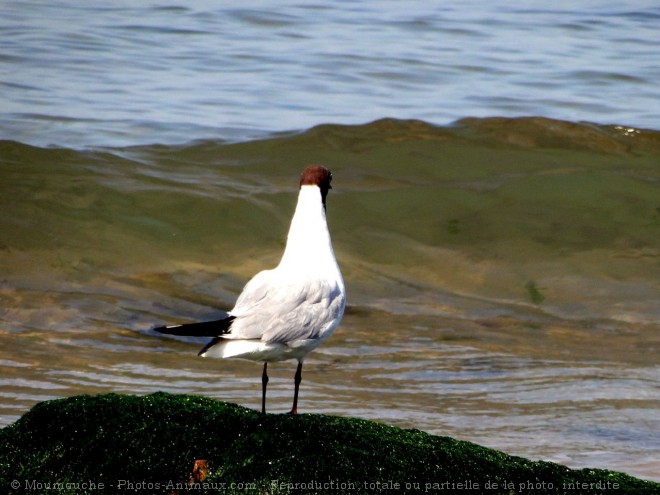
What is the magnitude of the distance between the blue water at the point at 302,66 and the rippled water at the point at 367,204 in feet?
0.17

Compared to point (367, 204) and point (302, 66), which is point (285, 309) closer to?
point (367, 204)

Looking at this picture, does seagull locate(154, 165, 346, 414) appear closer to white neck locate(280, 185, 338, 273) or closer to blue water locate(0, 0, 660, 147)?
white neck locate(280, 185, 338, 273)

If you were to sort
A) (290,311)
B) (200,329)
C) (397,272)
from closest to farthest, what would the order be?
(200,329) → (290,311) → (397,272)

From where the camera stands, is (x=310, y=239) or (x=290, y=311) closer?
(x=290, y=311)

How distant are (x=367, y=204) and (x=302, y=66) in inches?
196

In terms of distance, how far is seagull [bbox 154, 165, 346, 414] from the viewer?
4461 mm

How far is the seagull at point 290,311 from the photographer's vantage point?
14.6ft

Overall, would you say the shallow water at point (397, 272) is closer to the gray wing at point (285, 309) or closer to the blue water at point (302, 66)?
the blue water at point (302, 66)

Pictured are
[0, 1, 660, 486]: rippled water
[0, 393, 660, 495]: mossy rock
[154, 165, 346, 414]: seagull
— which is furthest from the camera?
[0, 1, 660, 486]: rippled water

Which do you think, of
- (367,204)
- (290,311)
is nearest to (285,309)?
(290,311)

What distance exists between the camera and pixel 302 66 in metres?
15.3

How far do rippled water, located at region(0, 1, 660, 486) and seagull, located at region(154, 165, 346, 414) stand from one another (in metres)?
1.32

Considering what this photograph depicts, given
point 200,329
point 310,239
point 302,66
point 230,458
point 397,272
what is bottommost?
point 397,272

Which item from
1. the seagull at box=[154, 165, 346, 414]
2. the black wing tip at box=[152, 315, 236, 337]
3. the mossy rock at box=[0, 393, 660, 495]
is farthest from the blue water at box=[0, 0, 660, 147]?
the mossy rock at box=[0, 393, 660, 495]
